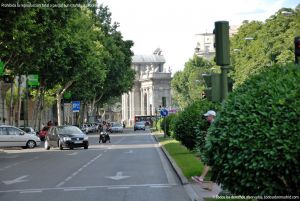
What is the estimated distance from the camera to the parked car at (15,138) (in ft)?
145

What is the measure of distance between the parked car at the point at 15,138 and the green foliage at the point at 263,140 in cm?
3668

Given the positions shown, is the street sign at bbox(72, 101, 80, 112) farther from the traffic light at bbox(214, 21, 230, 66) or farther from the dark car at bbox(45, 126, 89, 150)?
the traffic light at bbox(214, 21, 230, 66)

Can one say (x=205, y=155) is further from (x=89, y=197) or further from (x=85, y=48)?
(x=85, y=48)

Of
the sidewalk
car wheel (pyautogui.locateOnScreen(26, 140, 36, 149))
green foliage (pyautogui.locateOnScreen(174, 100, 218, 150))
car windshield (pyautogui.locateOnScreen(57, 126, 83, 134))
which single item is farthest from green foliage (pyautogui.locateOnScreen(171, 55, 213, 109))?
the sidewalk

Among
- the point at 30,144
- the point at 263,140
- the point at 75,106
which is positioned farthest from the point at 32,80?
the point at 263,140

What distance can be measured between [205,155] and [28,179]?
11.8 metres

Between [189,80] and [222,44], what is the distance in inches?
5387

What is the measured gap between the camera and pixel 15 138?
45.1m

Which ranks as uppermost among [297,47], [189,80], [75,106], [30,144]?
[189,80]

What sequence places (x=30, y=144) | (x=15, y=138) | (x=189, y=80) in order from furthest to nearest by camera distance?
1. (x=189, y=80)
2. (x=30, y=144)
3. (x=15, y=138)

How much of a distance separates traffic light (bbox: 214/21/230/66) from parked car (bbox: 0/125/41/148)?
113 feet

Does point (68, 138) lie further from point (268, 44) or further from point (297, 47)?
point (268, 44)

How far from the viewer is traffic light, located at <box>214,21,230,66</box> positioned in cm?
1141

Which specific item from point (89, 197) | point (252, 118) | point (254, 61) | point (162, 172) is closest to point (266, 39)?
point (254, 61)
